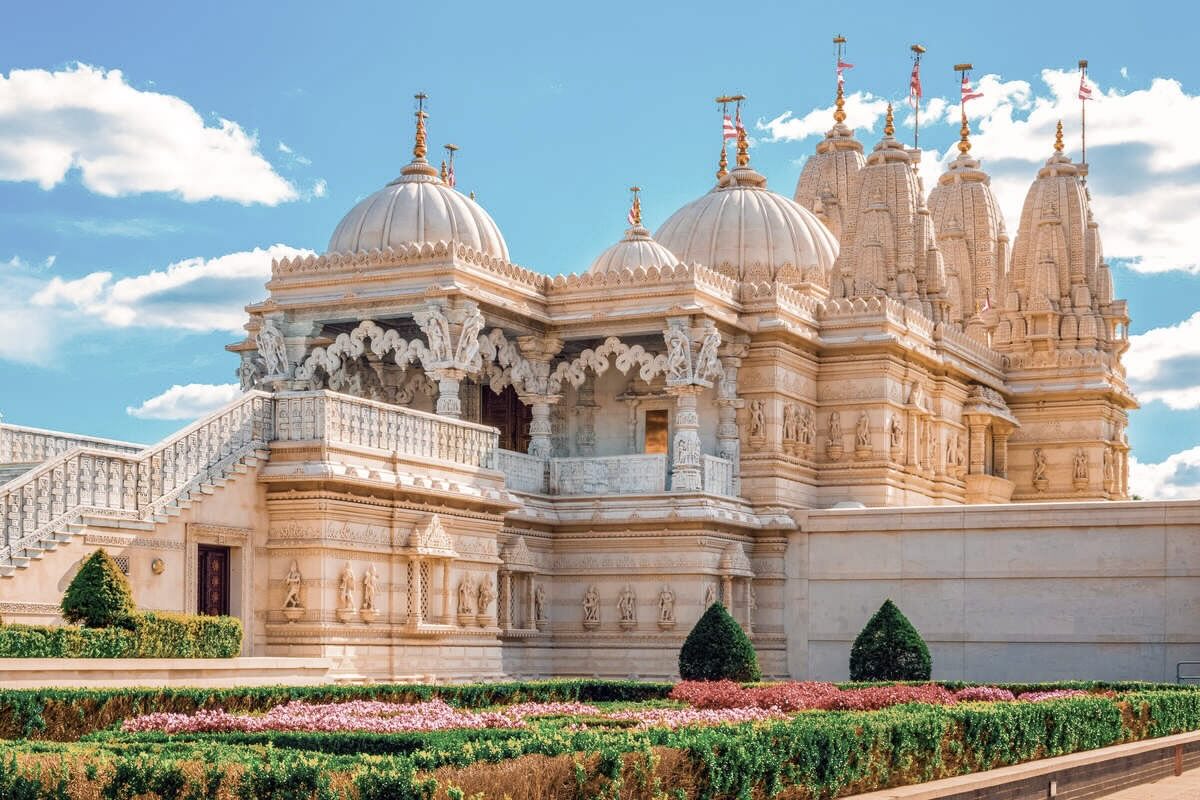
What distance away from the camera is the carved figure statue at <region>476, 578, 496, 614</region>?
1143 inches

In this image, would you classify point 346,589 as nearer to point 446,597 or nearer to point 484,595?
point 446,597

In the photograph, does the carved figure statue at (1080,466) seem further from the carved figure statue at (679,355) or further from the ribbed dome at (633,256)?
the carved figure statue at (679,355)

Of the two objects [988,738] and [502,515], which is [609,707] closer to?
[988,738]

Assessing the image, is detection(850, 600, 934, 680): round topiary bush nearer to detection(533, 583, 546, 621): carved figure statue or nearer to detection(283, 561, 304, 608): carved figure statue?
detection(533, 583, 546, 621): carved figure statue

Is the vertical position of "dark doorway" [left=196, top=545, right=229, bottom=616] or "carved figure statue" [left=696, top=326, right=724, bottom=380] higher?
"carved figure statue" [left=696, top=326, right=724, bottom=380]

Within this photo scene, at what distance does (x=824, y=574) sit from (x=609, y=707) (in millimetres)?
14728

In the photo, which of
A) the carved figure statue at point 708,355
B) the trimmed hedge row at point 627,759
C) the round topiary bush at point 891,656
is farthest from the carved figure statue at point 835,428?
the trimmed hedge row at point 627,759

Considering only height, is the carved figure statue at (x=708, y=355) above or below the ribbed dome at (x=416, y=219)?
below

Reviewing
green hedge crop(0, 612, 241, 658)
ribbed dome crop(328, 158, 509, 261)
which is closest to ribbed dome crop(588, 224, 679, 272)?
ribbed dome crop(328, 158, 509, 261)

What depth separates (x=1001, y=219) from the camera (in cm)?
5588

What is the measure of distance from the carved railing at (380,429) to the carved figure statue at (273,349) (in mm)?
5134

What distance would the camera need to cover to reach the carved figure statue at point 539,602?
33.1 metres

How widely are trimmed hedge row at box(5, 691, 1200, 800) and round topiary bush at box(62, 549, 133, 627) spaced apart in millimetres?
5262

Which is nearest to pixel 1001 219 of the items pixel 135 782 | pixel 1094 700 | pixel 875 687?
pixel 875 687
